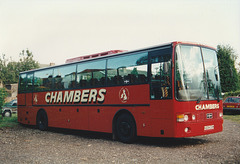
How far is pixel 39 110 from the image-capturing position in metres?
17.2

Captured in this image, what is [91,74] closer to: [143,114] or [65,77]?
[65,77]

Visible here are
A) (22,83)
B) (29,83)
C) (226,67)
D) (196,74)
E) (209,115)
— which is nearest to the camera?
(196,74)

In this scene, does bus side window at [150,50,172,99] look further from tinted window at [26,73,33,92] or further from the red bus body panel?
tinted window at [26,73,33,92]

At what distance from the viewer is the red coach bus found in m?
9.66

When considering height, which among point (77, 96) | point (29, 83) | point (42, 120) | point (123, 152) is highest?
point (29, 83)

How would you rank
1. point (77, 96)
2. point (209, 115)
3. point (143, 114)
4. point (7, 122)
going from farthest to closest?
point (7, 122)
point (77, 96)
point (143, 114)
point (209, 115)

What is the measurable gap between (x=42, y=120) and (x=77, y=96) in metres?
4.08

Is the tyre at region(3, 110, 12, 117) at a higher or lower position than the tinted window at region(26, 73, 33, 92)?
lower

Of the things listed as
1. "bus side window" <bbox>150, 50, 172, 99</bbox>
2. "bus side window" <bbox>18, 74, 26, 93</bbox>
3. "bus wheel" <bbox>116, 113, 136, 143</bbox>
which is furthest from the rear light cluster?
"bus side window" <bbox>18, 74, 26, 93</bbox>

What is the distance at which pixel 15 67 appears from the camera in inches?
2330

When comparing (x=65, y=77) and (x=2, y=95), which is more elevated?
(x=65, y=77)

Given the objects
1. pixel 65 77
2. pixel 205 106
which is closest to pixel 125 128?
pixel 205 106

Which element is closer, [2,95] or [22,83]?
[2,95]

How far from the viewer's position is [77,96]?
45.8 feet
